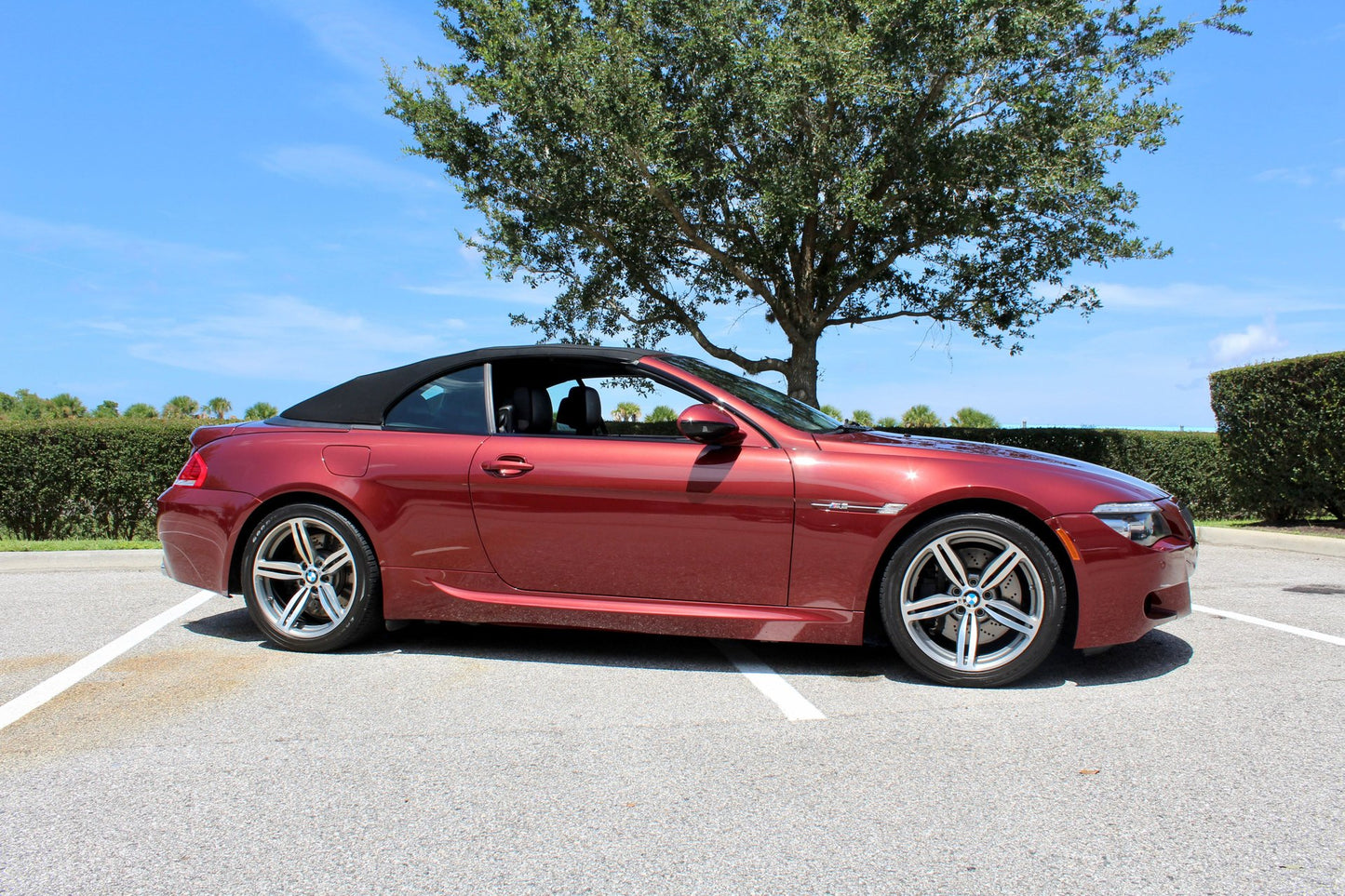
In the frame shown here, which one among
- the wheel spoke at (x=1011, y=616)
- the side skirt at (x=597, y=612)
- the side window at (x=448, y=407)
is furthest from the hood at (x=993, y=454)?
the side window at (x=448, y=407)

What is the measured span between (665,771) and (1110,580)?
6.97 ft

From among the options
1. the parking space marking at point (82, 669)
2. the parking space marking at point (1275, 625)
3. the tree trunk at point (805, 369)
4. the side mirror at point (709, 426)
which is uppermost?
the tree trunk at point (805, 369)

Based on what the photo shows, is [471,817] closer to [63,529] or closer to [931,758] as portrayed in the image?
[931,758]

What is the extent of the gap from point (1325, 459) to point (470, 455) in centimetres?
1043

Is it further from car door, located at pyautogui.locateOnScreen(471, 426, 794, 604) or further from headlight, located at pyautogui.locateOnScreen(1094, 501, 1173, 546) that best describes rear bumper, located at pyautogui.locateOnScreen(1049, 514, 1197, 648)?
car door, located at pyautogui.locateOnScreen(471, 426, 794, 604)

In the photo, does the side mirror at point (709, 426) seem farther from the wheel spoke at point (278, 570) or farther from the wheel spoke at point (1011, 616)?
the wheel spoke at point (278, 570)

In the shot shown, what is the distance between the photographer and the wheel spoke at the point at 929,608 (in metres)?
4.05

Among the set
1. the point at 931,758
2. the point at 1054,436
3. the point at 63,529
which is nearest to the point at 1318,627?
the point at 931,758

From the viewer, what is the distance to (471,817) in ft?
8.93

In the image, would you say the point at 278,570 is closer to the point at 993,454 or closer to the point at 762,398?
the point at 762,398

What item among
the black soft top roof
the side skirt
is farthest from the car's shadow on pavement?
the black soft top roof

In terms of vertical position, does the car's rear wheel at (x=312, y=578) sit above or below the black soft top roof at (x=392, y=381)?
below

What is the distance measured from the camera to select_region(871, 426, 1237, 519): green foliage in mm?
14039

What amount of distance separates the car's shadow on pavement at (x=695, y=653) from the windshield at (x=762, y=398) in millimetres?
1121
